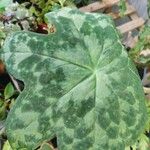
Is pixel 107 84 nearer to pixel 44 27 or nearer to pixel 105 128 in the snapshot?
pixel 105 128

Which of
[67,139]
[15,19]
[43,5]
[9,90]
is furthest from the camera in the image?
[43,5]

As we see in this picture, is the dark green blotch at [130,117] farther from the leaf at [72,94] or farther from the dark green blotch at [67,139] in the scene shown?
the dark green blotch at [67,139]

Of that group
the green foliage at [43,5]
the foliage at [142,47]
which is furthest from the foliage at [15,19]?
the foliage at [142,47]

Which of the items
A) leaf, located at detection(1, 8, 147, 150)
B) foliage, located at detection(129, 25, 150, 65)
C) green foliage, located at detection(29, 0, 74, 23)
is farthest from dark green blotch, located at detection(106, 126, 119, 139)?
green foliage, located at detection(29, 0, 74, 23)

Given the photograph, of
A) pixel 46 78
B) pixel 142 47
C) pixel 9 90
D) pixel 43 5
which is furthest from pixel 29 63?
pixel 43 5

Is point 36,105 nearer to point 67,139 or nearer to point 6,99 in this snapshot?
point 67,139

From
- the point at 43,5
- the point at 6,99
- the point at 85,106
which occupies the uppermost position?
the point at 85,106

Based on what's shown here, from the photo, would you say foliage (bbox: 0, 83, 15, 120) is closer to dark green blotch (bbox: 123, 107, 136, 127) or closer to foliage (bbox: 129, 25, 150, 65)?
foliage (bbox: 129, 25, 150, 65)

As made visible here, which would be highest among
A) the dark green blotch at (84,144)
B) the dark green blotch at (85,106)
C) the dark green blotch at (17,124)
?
the dark green blotch at (85,106)
